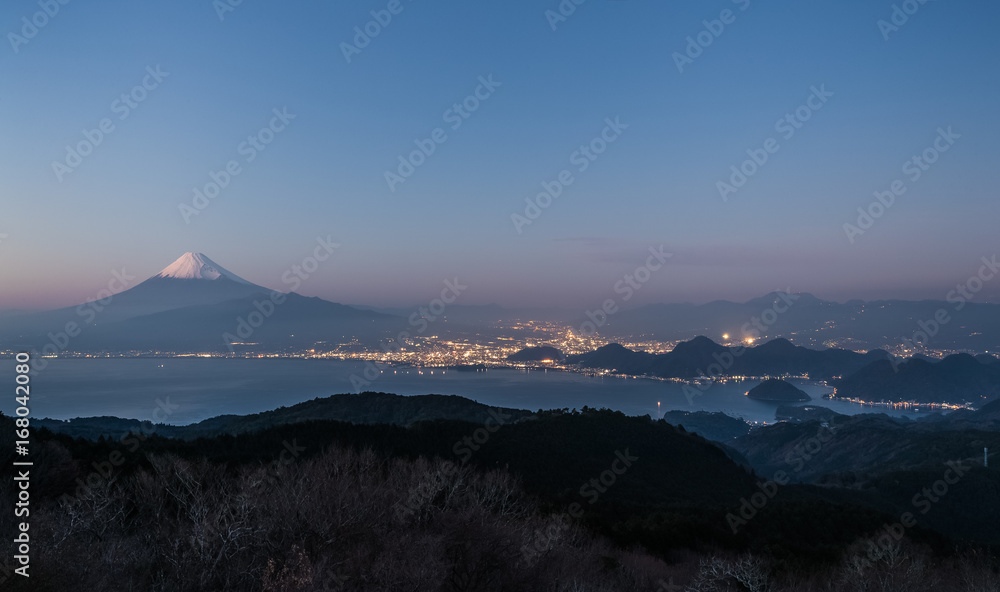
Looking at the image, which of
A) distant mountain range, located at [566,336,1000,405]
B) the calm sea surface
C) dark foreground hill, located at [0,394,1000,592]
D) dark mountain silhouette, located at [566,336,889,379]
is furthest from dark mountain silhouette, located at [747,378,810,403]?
dark foreground hill, located at [0,394,1000,592]

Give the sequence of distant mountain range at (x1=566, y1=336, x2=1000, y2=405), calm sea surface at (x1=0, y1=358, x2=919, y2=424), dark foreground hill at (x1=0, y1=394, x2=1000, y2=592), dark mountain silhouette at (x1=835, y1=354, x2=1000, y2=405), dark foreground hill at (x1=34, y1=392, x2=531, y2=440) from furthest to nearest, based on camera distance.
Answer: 1. distant mountain range at (x1=566, y1=336, x2=1000, y2=405)
2. dark mountain silhouette at (x1=835, y1=354, x2=1000, y2=405)
3. calm sea surface at (x1=0, y1=358, x2=919, y2=424)
4. dark foreground hill at (x1=34, y1=392, x2=531, y2=440)
5. dark foreground hill at (x1=0, y1=394, x2=1000, y2=592)

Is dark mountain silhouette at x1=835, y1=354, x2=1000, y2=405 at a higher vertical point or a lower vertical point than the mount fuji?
lower

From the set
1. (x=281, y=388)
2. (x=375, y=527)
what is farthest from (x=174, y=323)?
(x=375, y=527)

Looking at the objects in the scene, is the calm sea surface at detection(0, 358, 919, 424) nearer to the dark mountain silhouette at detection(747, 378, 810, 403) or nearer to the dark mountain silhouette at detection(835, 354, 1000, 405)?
the dark mountain silhouette at detection(747, 378, 810, 403)

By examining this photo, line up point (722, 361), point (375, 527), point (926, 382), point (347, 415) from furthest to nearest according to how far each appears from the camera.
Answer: point (722, 361)
point (926, 382)
point (347, 415)
point (375, 527)

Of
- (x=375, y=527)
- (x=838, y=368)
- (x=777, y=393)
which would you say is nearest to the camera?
(x=375, y=527)

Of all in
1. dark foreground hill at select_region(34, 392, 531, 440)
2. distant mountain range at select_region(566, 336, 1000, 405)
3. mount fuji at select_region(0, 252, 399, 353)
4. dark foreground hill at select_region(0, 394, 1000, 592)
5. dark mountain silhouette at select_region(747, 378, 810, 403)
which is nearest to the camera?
dark foreground hill at select_region(0, 394, 1000, 592)

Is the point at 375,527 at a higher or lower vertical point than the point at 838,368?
higher

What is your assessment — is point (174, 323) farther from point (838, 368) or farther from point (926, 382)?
point (926, 382)
